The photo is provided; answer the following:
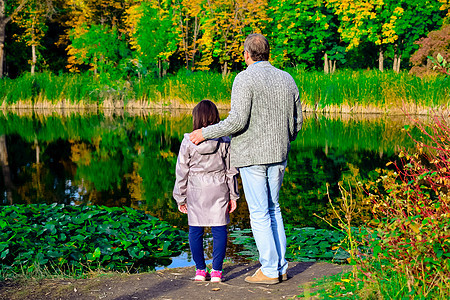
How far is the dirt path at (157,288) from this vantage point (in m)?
4.36

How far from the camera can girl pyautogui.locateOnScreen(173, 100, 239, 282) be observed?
459 cm

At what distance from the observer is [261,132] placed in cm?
439

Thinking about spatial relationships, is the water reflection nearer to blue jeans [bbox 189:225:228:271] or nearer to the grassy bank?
the grassy bank

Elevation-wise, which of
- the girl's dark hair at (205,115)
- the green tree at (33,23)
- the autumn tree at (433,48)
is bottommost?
the girl's dark hair at (205,115)

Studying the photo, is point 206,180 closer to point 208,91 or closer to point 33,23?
point 208,91

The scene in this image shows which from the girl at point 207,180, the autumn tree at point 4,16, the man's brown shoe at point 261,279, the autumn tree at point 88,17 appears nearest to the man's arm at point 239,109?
the girl at point 207,180

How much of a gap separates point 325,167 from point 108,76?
1994 cm

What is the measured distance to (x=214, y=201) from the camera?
4609 mm

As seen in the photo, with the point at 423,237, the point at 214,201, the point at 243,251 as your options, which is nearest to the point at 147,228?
the point at 243,251

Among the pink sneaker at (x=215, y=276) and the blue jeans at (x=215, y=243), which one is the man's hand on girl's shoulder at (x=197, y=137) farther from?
the pink sneaker at (x=215, y=276)

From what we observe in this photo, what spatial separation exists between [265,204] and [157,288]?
112 cm

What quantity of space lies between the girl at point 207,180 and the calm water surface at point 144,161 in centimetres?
179

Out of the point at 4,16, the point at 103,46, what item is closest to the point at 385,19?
the point at 103,46

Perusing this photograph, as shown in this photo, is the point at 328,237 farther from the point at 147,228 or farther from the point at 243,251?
the point at 147,228
